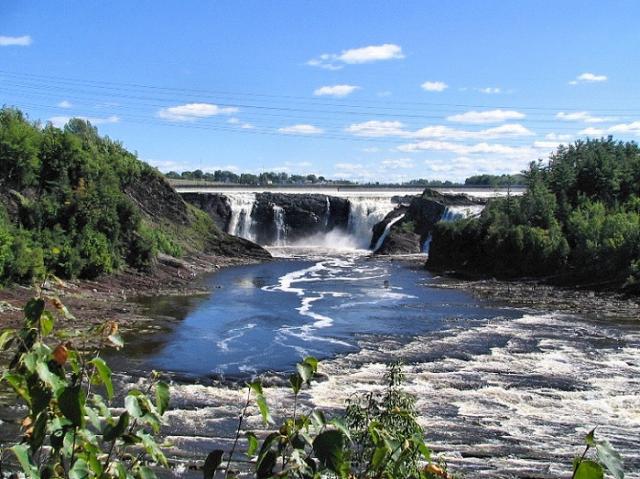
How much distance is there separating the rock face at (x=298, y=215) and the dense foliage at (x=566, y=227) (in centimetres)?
2287

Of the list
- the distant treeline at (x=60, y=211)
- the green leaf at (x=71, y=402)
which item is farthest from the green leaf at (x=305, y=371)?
the distant treeline at (x=60, y=211)

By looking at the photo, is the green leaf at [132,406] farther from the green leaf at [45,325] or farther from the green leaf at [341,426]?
the green leaf at [341,426]

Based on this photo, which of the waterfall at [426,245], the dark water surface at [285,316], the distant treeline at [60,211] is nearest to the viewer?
the dark water surface at [285,316]

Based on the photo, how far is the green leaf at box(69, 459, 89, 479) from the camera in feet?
9.42

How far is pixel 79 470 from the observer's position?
290 centimetres

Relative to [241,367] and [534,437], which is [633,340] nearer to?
[534,437]

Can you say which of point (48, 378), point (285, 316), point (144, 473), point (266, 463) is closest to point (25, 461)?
point (48, 378)

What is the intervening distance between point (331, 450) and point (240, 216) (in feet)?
237

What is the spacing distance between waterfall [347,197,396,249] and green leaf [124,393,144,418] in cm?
7044

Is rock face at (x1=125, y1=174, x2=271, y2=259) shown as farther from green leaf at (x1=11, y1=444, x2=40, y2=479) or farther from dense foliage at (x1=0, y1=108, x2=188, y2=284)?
green leaf at (x1=11, y1=444, x2=40, y2=479)

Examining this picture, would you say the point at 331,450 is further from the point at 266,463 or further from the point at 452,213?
the point at 452,213

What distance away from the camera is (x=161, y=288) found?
3803 centimetres

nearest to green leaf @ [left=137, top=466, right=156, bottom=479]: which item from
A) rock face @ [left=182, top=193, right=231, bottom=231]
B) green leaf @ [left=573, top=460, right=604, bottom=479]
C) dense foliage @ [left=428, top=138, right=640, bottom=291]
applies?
green leaf @ [left=573, top=460, right=604, bottom=479]

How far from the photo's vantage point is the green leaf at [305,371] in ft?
10.8
